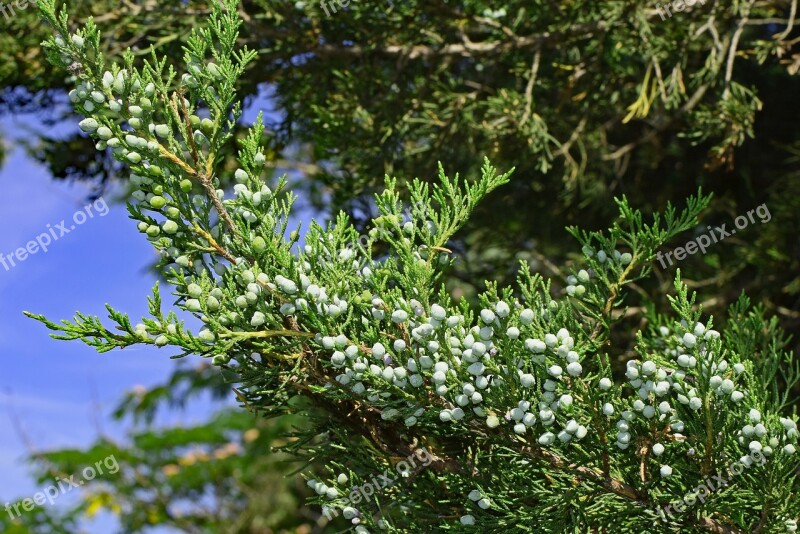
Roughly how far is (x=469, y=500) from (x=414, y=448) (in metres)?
0.26

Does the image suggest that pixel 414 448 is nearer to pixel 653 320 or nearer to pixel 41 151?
pixel 653 320

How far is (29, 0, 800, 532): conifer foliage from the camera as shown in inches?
96.9
